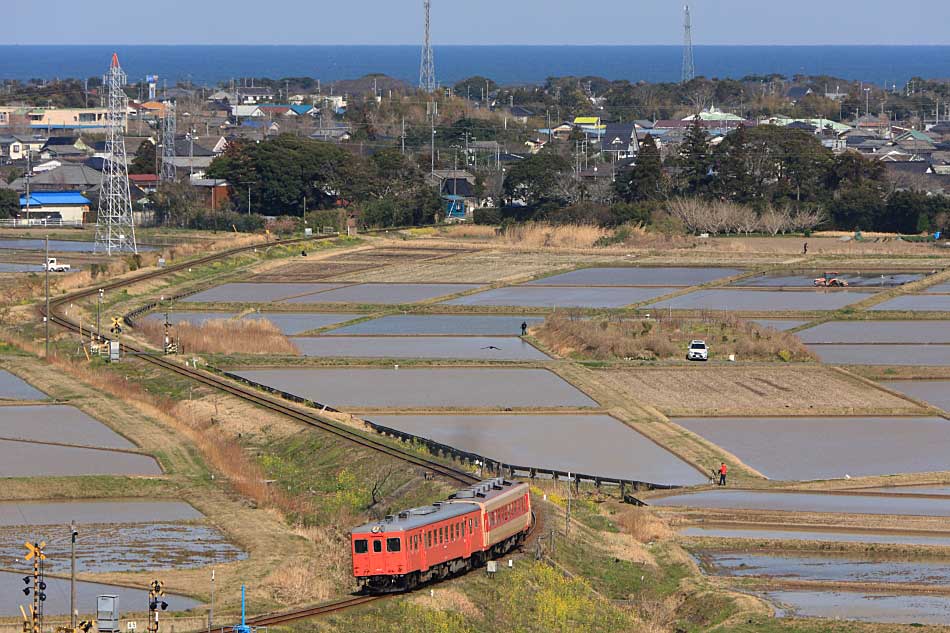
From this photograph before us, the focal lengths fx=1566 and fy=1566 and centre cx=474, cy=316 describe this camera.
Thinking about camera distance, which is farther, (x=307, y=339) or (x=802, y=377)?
(x=307, y=339)

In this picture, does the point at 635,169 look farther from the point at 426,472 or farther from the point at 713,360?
the point at 426,472

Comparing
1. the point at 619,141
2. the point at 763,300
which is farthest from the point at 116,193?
the point at 619,141

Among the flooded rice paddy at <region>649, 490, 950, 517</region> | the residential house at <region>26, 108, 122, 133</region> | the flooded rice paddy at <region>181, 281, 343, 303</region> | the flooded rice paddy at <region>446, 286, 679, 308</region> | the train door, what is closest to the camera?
the train door

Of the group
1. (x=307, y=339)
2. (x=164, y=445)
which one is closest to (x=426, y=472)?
(x=164, y=445)

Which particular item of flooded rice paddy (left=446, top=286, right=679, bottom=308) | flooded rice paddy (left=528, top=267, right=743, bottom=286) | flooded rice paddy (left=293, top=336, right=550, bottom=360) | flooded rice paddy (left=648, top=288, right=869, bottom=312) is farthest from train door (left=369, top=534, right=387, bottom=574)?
flooded rice paddy (left=528, top=267, right=743, bottom=286)

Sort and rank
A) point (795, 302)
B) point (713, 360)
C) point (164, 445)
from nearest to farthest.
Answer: point (164, 445)
point (713, 360)
point (795, 302)

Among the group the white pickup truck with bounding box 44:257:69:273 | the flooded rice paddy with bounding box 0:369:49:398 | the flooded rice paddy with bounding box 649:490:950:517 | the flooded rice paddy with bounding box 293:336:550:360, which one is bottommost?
the white pickup truck with bounding box 44:257:69:273

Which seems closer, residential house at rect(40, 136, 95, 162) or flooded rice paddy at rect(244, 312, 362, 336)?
flooded rice paddy at rect(244, 312, 362, 336)

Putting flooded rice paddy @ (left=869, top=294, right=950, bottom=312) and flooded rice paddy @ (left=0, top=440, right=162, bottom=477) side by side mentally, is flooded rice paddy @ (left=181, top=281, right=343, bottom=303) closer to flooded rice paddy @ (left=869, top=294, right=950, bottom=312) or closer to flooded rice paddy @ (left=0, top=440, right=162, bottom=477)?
flooded rice paddy @ (left=869, top=294, right=950, bottom=312)
